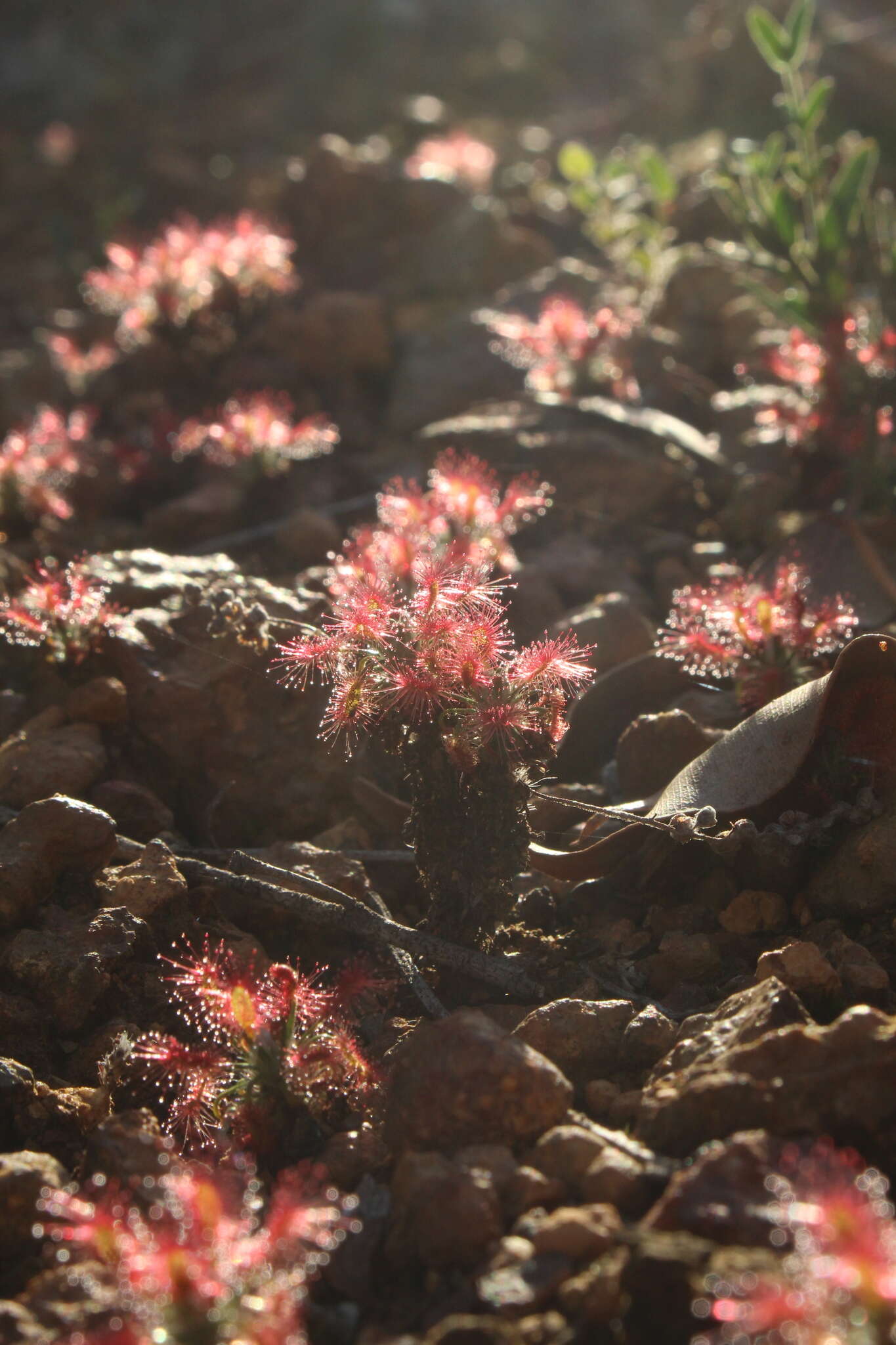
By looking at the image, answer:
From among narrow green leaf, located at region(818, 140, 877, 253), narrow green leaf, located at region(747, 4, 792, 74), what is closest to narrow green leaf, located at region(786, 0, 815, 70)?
narrow green leaf, located at region(747, 4, 792, 74)

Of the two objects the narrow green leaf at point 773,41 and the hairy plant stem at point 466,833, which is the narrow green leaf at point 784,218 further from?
the hairy plant stem at point 466,833

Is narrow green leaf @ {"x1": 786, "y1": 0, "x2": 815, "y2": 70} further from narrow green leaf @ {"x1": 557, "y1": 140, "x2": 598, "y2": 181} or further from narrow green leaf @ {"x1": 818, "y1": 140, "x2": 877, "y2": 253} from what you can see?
narrow green leaf @ {"x1": 557, "y1": 140, "x2": 598, "y2": 181}

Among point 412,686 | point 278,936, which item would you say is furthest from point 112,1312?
point 412,686

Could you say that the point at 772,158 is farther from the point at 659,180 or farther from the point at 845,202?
the point at 659,180

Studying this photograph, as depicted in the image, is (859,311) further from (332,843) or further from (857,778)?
(332,843)

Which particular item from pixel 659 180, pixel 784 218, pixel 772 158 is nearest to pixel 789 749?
pixel 784 218
